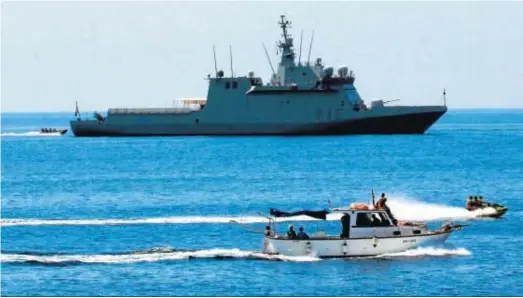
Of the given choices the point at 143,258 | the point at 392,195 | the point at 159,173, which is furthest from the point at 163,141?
the point at 143,258

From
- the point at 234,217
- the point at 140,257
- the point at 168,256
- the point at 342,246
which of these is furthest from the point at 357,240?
the point at 234,217

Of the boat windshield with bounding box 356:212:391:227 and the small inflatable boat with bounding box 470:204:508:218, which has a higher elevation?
the boat windshield with bounding box 356:212:391:227

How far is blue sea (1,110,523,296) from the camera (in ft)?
114

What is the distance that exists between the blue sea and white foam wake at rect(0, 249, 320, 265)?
0.06 metres

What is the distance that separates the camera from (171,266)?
37.4 m

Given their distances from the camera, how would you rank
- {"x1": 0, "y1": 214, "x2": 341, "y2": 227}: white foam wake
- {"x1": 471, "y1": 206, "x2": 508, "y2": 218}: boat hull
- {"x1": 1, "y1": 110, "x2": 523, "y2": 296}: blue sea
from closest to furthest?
{"x1": 1, "y1": 110, "x2": 523, "y2": 296}: blue sea < {"x1": 0, "y1": 214, "x2": 341, "y2": 227}: white foam wake < {"x1": 471, "y1": 206, "x2": 508, "y2": 218}: boat hull

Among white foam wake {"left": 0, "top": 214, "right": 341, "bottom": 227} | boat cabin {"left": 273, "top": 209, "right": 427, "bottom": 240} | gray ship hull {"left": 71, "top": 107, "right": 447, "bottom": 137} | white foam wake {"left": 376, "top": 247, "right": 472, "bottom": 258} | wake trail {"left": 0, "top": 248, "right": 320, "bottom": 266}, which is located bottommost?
white foam wake {"left": 376, "top": 247, "right": 472, "bottom": 258}

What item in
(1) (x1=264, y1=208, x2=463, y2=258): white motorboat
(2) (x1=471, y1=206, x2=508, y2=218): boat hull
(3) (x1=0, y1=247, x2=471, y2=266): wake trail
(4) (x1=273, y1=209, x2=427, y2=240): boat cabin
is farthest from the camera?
(2) (x1=471, y1=206, x2=508, y2=218): boat hull

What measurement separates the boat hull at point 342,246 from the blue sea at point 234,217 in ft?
0.86

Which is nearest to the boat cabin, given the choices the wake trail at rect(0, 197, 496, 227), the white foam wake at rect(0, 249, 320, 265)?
the white foam wake at rect(0, 249, 320, 265)

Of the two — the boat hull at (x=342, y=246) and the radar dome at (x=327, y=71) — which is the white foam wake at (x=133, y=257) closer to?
the boat hull at (x=342, y=246)

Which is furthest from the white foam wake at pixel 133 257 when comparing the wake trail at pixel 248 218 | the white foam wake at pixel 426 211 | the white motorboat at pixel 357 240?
the white foam wake at pixel 426 211

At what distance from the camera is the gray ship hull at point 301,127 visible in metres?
111

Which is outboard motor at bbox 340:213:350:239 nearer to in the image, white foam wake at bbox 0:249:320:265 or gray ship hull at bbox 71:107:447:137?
white foam wake at bbox 0:249:320:265
